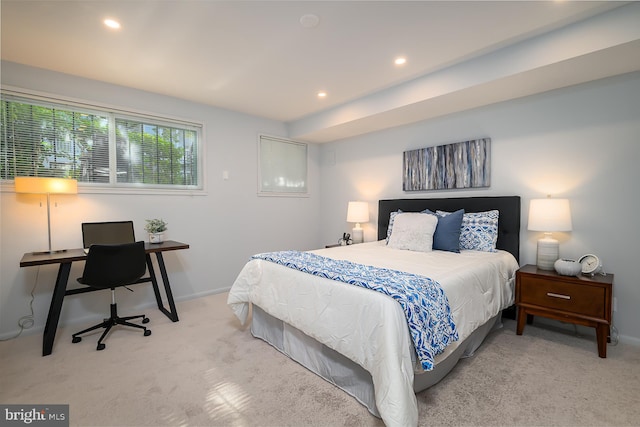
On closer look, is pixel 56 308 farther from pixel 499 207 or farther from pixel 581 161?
pixel 581 161

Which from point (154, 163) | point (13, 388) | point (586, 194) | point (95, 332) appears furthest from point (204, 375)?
point (586, 194)

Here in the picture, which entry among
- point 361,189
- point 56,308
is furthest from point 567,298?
point 56,308

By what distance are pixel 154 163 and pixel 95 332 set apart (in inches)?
73.5

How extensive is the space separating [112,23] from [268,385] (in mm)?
2738

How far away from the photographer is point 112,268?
7.86 feet

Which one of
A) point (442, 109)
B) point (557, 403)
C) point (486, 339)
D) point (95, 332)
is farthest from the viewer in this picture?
point (442, 109)

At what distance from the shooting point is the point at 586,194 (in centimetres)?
254

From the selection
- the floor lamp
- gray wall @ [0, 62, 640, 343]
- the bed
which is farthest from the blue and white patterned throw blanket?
the floor lamp

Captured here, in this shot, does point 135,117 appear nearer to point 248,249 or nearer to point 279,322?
point 248,249

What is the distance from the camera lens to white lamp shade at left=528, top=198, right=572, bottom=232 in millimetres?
2396

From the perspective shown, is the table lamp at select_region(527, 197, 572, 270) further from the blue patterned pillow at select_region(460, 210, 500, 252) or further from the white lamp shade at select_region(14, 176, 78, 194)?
the white lamp shade at select_region(14, 176, 78, 194)

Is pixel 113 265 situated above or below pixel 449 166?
below

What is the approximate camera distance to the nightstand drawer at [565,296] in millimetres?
2143

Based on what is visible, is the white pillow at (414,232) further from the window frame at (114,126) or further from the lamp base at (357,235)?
the window frame at (114,126)
